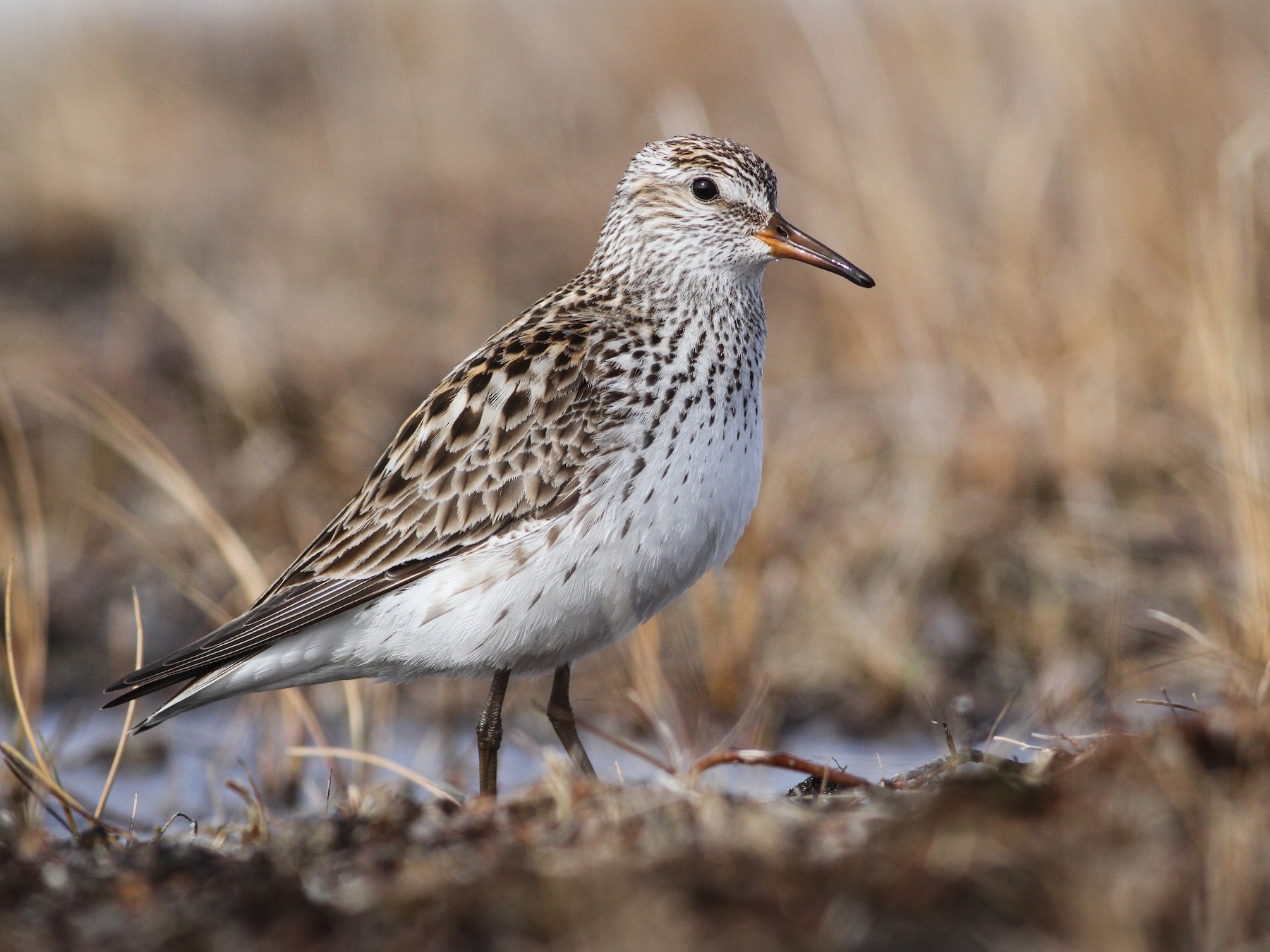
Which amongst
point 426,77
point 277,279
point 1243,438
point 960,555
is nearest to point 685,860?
point 1243,438

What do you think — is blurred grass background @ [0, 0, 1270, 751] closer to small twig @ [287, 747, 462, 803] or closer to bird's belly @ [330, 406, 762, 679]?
bird's belly @ [330, 406, 762, 679]

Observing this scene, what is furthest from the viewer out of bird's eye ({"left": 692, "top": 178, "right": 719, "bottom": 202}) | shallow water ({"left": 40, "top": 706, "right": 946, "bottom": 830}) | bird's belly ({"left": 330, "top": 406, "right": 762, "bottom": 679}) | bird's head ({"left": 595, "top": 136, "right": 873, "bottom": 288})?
shallow water ({"left": 40, "top": 706, "right": 946, "bottom": 830})

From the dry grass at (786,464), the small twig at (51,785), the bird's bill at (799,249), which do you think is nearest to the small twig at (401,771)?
the dry grass at (786,464)

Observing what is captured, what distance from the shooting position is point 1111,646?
4.50 meters

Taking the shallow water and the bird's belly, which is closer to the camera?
the bird's belly

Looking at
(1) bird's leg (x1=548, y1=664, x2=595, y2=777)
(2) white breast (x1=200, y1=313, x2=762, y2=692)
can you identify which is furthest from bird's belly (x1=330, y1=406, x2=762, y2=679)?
(1) bird's leg (x1=548, y1=664, x2=595, y2=777)

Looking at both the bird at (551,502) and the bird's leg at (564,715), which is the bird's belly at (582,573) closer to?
the bird at (551,502)

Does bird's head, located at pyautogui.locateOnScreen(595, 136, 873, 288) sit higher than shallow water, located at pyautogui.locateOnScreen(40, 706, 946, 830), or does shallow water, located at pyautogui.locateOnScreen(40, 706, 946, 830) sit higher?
bird's head, located at pyautogui.locateOnScreen(595, 136, 873, 288)

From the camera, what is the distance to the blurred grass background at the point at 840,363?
6.50m

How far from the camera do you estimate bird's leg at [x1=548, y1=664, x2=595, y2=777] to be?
4.93 meters

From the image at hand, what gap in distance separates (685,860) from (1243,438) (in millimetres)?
3207

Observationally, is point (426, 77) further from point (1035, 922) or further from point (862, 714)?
point (1035, 922)

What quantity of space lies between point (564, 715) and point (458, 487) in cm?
87

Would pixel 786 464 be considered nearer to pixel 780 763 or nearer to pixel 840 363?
pixel 840 363
